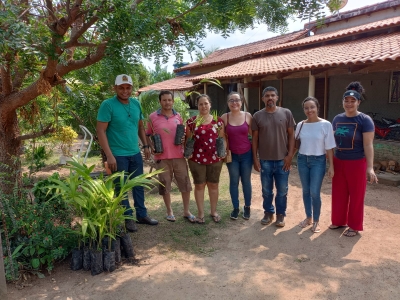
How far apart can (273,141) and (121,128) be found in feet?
5.86

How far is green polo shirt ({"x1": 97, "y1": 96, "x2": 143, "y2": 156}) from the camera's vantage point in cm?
346

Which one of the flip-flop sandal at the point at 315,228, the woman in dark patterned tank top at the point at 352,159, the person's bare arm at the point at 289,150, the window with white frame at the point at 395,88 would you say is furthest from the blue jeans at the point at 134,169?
the window with white frame at the point at 395,88

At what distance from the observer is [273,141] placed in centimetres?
379

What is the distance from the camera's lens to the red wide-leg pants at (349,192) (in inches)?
140

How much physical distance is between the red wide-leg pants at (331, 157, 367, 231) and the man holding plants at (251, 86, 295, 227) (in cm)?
58

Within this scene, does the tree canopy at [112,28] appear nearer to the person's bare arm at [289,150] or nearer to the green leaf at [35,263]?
the person's bare arm at [289,150]

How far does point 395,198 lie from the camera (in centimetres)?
537

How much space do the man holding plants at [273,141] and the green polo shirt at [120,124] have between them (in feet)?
4.80

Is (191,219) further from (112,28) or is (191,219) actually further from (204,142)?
(112,28)

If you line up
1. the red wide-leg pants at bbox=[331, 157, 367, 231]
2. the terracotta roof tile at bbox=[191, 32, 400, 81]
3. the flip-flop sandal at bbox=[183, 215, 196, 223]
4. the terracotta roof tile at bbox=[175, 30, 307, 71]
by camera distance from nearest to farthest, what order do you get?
1. the red wide-leg pants at bbox=[331, 157, 367, 231]
2. the flip-flop sandal at bbox=[183, 215, 196, 223]
3. the terracotta roof tile at bbox=[191, 32, 400, 81]
4. the terracotta roof tile at bbox=[175, 30, 307, 71]

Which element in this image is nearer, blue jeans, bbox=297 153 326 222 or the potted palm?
blue jeans, bbox=297 153 326 222

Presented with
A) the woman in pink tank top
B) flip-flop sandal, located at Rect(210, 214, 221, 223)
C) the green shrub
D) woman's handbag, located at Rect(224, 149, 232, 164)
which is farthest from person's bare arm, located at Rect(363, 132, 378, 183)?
the green shrub

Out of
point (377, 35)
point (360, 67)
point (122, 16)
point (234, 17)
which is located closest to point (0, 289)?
point (122, 16)

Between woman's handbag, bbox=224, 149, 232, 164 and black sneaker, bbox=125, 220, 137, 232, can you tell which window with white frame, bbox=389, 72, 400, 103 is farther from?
black sneaker, bbox=125, 220, 137, 232
